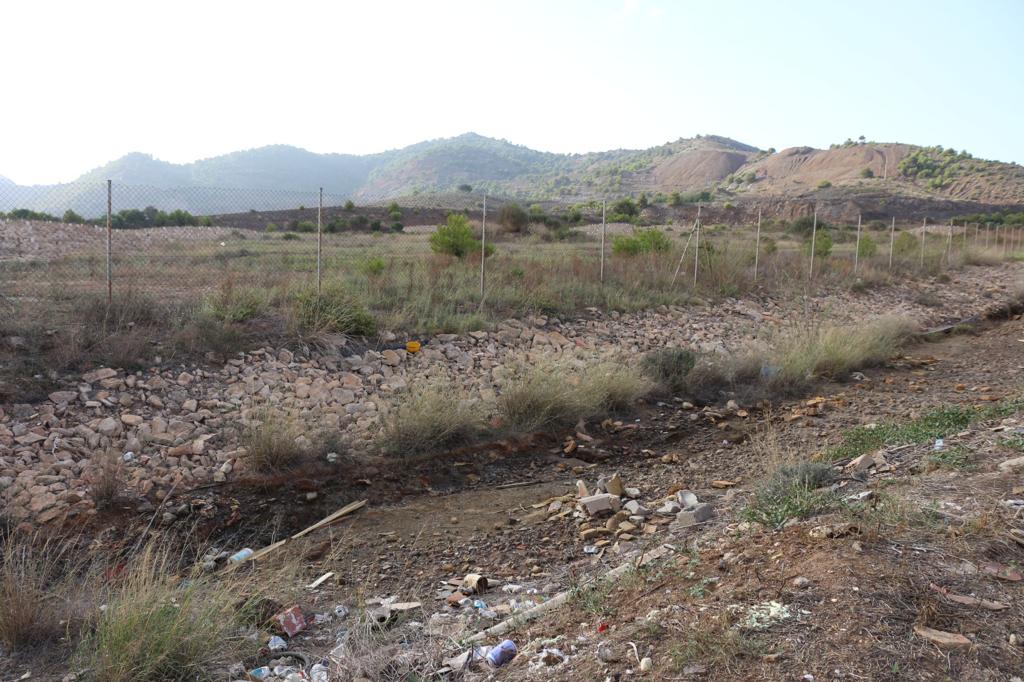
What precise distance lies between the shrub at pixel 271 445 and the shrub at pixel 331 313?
8.37 ft

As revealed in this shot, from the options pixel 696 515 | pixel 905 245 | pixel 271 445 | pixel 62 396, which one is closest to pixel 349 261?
Answer: pixel 62 396

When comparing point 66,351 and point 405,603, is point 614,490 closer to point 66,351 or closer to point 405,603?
point 405,603

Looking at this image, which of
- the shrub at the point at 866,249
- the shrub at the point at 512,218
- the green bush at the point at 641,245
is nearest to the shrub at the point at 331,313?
the green bush at the point at 641,245

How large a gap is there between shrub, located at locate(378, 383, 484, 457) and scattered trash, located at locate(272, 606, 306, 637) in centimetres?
352

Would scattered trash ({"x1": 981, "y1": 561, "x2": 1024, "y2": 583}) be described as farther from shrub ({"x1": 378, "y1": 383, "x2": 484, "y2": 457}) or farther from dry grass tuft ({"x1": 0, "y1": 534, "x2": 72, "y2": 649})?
shrub ({"x1": 378, "y1": 383, "x2": 484, "y2": 457})

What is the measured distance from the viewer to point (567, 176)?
113250 mm

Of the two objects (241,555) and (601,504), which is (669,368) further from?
(241,555)

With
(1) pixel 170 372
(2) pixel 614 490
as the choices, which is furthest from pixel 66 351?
(2) pixel 614 490

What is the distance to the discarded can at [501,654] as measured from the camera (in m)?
3.89

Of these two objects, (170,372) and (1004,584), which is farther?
(170,372)

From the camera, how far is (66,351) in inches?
324

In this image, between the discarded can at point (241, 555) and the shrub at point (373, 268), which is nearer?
the discarded can at point (241, 555)

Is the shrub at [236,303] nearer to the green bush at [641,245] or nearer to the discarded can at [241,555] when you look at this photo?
the discarded can at [241,555]

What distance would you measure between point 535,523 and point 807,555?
9.57 feet
